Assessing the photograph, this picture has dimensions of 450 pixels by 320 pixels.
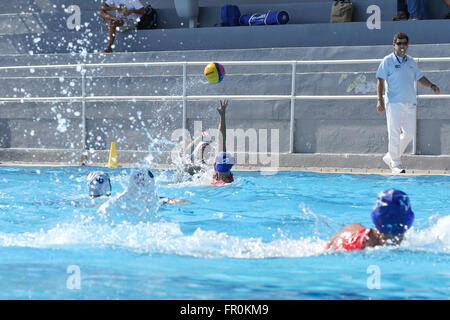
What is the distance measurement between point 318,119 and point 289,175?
1.69m

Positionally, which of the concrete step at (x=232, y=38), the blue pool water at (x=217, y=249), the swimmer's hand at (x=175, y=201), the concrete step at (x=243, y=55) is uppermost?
the concrete step at (x=232, y=38)

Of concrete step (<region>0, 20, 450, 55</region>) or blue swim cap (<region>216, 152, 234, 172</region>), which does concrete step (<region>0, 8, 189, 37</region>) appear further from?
blue swim cap (<region>216, 152, 234, 172</region>)

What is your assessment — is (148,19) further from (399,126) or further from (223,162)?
(223,162)

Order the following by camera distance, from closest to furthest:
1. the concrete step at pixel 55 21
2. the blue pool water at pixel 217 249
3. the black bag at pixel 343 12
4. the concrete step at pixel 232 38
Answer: the blue pool water at pixel 217 249 → the concrete step at pixel 232 38 → the black bag at pixel 343 12 → the concrete step at pixel 55 21

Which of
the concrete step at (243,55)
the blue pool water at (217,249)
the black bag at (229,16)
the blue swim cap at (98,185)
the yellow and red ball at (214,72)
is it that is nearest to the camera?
the blue pool water at (217,249)

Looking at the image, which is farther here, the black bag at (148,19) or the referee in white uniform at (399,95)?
the black bag at (148,19)

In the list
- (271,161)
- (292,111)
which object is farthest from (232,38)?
(271,161)

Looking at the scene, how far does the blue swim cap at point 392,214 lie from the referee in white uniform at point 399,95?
541 centimetres

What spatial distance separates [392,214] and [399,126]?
19.0 ft

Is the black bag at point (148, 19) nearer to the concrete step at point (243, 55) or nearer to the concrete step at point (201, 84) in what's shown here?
the concrete step at point (243, 55)

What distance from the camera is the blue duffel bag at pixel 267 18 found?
14.5 meters

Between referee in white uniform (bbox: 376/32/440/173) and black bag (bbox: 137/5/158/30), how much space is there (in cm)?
652

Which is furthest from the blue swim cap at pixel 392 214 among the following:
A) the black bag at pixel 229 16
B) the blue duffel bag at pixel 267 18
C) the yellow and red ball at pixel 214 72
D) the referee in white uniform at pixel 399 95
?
the black bag at pixel 229 16
